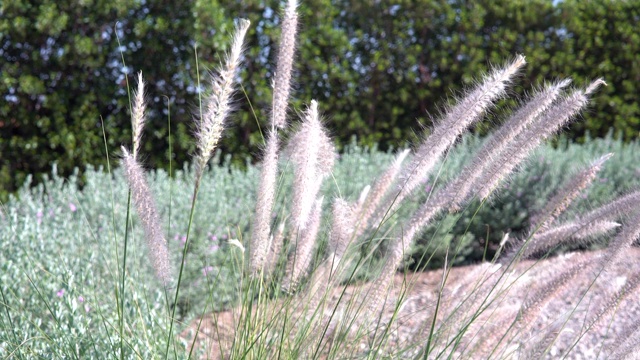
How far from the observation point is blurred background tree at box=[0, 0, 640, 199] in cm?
590

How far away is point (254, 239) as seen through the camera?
1.70 metres

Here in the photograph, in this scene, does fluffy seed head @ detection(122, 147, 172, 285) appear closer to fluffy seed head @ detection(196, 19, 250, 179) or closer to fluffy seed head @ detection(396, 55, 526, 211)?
fluffy seed head @ detection(196, 19, 250, 179)

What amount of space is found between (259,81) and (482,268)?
4424 millimetres

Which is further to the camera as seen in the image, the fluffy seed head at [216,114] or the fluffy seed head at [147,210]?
the fluffy seed head at [147,210]

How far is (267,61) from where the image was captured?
20.5 feet

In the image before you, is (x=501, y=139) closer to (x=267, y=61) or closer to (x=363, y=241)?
(x=363, y=241)

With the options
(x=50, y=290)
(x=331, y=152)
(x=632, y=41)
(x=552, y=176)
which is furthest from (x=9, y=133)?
(x=632, y=41)

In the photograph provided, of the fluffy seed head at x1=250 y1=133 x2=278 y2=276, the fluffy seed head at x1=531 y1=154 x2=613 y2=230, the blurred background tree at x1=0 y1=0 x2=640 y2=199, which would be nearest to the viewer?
the fluffy seed head at x1=250 y1=133 x2=278 y2=276

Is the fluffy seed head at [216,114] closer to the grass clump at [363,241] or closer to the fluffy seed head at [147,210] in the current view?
the grass clump at [363,241]

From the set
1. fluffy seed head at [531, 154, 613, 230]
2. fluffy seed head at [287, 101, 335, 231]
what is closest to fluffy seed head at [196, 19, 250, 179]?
fluffy seed head at [287, 101, 335, 231]

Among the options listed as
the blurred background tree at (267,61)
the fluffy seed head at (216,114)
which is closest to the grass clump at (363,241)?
the fluffy seed head at (216,114)

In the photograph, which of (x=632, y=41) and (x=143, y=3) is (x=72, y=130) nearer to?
(x=143, y=3)

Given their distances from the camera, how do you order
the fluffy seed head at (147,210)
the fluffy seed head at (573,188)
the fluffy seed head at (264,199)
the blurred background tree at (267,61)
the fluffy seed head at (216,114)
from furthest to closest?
the blurred background tree at (267,61) < the fluffy seed head at (573,188) < the fluffy seed head at (264,199) < the fluffy seed head at (147,210) < the fluffy seed head at (216,114)

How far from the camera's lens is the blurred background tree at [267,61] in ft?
19.4
